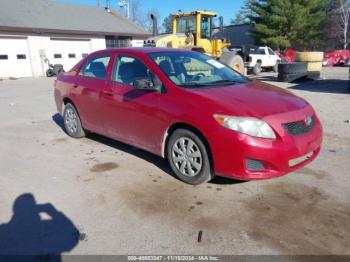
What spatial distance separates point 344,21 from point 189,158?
40.0 meters

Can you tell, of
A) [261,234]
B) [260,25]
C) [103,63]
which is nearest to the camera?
[261,234]

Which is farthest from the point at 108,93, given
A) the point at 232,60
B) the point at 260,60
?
the point at 260,60

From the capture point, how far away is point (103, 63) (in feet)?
18.3

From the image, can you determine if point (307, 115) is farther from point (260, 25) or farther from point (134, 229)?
point (260, 25)

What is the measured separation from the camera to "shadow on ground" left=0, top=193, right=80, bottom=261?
299 cm

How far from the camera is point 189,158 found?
13.7 ft

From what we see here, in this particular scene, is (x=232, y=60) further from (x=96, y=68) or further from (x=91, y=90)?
(x=91, y=90)

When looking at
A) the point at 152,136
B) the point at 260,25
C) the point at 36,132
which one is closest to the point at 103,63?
the point at 152,136

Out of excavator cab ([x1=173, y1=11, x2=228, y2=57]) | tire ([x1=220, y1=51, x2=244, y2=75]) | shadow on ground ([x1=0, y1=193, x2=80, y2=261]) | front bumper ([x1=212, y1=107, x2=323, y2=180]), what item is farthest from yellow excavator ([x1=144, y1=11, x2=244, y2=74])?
shadow on ground ([x1=0, y1=193, x2=80, y2=261])

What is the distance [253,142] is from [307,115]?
97 cm

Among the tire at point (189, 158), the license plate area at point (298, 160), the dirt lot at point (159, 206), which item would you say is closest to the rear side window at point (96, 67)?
the dirt lot at point (159, 206)

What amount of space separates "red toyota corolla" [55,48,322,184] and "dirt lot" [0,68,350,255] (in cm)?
35

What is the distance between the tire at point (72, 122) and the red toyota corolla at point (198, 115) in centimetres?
65

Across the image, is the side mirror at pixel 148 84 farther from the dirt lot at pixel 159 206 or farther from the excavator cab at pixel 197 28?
the excavator cab at pixel 197 28
